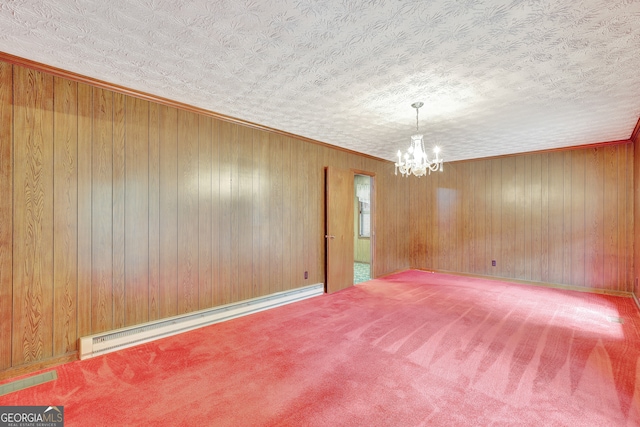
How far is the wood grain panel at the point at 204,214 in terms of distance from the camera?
3.35 m

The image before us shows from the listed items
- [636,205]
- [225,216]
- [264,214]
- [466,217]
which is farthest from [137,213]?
[636,205]

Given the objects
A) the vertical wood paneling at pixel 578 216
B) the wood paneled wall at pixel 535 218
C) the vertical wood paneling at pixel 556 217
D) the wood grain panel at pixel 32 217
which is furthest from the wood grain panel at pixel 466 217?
the wood grain panel at pixel 32 217

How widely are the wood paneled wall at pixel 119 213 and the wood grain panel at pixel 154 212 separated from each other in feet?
0.03

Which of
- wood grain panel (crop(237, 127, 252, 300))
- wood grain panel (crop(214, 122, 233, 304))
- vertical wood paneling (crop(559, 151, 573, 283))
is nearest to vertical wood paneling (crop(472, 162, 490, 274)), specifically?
vertical wood paneling (crop(559, 151, 573, 283))

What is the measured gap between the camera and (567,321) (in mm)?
3439

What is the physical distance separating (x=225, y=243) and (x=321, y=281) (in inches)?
74.1

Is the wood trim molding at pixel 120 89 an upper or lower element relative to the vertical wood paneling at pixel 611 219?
upper

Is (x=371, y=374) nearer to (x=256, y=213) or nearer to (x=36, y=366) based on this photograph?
(x=256, y=213)

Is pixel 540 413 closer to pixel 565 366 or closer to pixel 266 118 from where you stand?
pixel 565 366

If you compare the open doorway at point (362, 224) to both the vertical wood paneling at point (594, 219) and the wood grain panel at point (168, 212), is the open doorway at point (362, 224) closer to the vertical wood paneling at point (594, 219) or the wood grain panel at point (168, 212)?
the vertical wood paneling at point (594, 219)

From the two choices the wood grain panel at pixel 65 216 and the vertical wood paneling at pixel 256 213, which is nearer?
the wood grain panel at pixel 65 216

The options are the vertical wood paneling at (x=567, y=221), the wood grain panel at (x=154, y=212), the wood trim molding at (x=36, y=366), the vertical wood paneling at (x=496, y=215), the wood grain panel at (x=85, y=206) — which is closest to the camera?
the wood trim molding at (x=36, y=366)

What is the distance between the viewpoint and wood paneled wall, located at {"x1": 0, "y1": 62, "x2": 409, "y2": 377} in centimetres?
229

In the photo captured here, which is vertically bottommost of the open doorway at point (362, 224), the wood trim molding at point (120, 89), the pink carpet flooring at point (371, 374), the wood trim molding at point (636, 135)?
the pink carpet flooring at point (371, 374)
